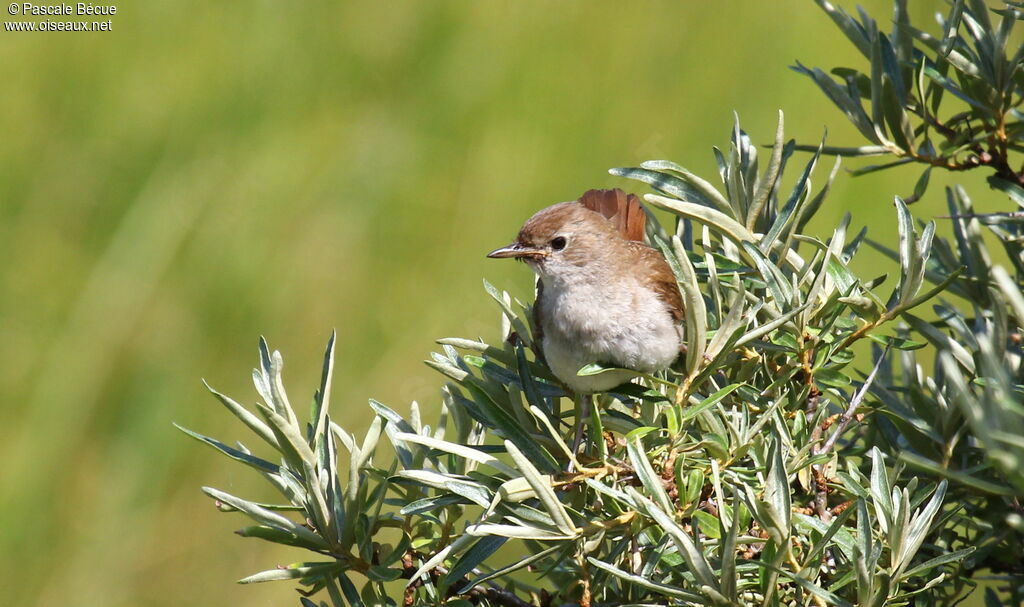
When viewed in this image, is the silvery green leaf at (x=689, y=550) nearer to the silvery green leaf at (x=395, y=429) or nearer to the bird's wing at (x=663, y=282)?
the silvery green leaf at (x=395, y=429)

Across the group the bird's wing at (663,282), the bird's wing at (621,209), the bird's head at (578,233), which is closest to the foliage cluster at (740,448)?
the bird's wing at (663,282)

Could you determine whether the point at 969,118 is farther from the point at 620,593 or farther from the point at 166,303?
the point at 166,303

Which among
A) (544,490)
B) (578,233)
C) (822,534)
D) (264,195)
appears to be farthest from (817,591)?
(264,195)

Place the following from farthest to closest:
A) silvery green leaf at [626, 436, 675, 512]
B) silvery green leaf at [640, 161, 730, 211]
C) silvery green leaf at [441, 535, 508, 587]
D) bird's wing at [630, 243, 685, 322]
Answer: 1. bird's wing at [630, 243, 685, 322]
2. silvery green leaf at [640, 161, 730, 211]
3. silvery green leaf at [441, 535, 508, 587]
4. silvery green leaf at [626, 436, 675, 512]

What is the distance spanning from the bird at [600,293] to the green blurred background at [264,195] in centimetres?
163

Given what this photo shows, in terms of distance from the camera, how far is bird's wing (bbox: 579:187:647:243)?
226 centimetres

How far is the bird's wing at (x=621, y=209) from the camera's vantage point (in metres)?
2.26

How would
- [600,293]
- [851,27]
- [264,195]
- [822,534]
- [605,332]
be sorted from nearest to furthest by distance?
[822,534] < [851,27] < [605,332] < [600,293] < [264,195]

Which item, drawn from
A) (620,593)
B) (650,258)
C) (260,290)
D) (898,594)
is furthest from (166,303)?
(898,594)

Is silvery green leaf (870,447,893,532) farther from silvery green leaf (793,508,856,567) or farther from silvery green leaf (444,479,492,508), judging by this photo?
silvery green leaf (444,479,492,508)

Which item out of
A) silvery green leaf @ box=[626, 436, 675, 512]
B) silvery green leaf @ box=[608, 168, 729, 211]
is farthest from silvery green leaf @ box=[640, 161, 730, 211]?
silvery green leaf @ box=[626, 436, 675, 512]

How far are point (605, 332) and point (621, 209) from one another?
2.05 feet

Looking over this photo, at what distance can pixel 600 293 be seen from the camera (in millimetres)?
1870

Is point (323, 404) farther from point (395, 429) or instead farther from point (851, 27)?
point (851, 27)
